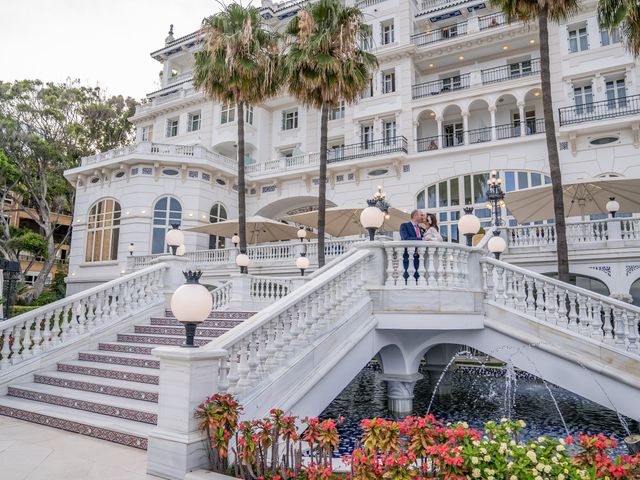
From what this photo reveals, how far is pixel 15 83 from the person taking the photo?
102 ft

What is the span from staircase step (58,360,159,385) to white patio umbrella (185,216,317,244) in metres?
12.8

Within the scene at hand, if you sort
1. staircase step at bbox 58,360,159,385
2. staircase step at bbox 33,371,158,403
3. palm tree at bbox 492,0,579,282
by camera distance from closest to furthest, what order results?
staircase step at bbox 33,371,158,403
staircase step at bbox 58,360,159,385
palm tree at bbox 492,0,579,282

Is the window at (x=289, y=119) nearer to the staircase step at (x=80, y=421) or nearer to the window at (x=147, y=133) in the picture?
the window at (x=147, y=133)

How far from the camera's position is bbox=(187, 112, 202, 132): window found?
32.2 m

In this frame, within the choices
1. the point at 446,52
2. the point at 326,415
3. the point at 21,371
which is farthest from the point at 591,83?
the point at 21,371

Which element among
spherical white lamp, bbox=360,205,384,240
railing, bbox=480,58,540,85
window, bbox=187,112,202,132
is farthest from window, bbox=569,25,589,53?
window, bbox=187,112,202,132

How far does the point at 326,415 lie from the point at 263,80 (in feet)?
44.2

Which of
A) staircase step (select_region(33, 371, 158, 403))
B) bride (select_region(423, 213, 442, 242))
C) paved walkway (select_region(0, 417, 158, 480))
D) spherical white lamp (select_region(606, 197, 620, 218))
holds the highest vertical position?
spherical white lamp (select_region(606, 197, 620, 218))

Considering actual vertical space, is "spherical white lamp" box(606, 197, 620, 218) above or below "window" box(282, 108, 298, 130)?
below

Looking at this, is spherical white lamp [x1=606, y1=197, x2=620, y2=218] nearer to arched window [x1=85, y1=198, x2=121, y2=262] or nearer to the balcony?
the balcony

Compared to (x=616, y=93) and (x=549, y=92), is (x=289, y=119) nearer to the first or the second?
(x=616, y=93)

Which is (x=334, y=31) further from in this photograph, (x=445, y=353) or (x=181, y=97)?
(x=181, y=97)

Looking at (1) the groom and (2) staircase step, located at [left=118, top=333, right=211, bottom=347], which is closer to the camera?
(2) staircase step, located at [left=118, top=333, right=211, bottom=347]

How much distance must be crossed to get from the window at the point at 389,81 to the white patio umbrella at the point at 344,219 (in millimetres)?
10301
